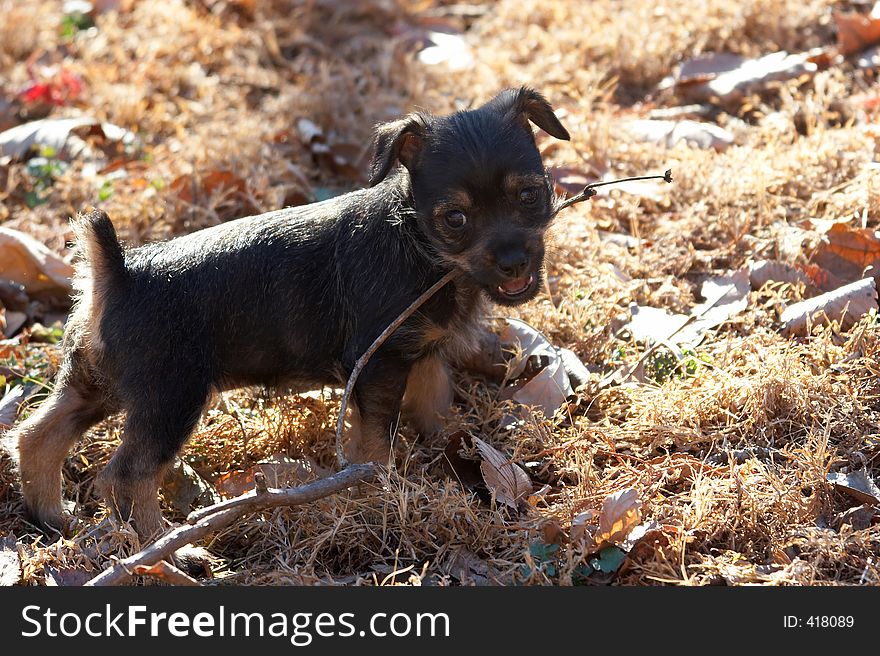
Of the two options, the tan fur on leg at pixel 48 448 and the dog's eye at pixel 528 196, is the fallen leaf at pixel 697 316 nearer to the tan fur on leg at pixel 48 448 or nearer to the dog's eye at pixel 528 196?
the dog's eye at pixel 528 196

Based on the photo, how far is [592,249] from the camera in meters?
6.46

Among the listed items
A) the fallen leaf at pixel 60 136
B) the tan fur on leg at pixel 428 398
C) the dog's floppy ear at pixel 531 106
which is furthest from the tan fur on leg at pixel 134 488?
the fallen leaf at pixel 60 136

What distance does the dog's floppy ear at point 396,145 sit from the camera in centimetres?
479

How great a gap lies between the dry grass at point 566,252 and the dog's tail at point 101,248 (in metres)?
1.13

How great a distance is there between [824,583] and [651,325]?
82.1 inches

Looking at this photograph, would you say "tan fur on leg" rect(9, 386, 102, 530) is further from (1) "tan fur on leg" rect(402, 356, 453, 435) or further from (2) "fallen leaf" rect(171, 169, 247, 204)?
(2) "fallen leaf" rect(171, 169, 247, 204)

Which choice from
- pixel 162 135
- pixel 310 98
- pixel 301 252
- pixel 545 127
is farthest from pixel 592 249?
pixel 162 135

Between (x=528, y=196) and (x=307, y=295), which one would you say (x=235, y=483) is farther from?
(x=528, y=196)

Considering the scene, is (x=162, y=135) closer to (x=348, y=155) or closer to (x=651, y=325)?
(x=348, y=155)

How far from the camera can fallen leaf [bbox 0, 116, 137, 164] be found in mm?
8016

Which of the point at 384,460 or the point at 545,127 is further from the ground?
the point at 545,127

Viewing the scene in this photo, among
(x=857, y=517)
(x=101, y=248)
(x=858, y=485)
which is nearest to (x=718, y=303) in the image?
(x=858, y=485)

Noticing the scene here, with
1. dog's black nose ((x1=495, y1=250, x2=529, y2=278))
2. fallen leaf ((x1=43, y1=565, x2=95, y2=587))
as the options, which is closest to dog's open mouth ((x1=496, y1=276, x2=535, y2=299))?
dog's black nose ((x1=495, y1=250, x2=529, y2=278))

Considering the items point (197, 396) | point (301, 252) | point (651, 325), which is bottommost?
point (651, 325)
